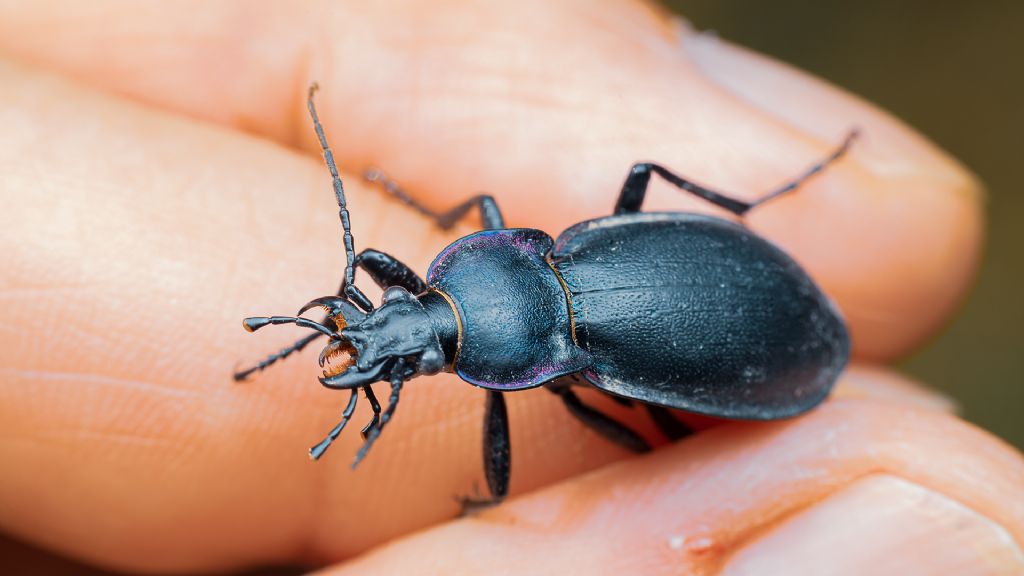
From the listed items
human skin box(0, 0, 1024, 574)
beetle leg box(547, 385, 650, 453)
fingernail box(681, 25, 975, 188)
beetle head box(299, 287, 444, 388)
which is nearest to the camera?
beetle head box(299, 287, 444, 388)

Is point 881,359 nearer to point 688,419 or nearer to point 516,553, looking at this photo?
point 688,419

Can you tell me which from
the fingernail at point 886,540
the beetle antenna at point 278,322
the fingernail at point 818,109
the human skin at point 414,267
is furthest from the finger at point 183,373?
the fingernail at point 818,109

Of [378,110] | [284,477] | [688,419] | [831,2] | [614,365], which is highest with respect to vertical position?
[831,2]

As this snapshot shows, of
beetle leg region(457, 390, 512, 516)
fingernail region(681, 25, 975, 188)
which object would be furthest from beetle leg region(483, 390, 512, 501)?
fingernail region(681, 25, 975, 188)

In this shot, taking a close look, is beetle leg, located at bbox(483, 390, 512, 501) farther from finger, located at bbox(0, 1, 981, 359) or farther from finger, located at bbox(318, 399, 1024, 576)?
finger, located at bbox(0, 1, 981, 359)

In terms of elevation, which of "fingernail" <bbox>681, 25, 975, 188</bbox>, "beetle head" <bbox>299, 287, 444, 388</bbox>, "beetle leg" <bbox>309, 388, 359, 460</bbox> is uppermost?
"fingernail" <bbox>681, 25, 975, 188</bbox>

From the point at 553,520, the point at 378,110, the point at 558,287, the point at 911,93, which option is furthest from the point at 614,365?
the point at 911,93
